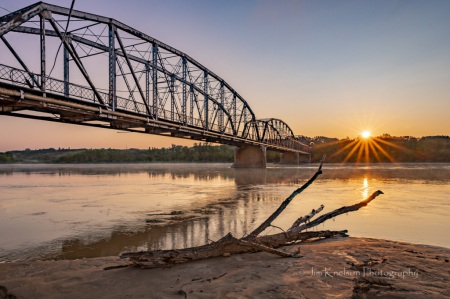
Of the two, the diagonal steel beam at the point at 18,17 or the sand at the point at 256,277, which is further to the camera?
the diagonal steel beam at the point at 18,17

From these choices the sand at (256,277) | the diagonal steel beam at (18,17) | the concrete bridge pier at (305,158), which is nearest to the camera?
the sand at (256,277)

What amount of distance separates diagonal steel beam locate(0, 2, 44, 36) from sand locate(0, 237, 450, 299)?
1420 cm

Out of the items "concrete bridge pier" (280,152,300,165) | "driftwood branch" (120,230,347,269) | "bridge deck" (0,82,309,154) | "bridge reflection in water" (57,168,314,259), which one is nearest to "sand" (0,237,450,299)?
"driftwood branch" (120,230,347,269)

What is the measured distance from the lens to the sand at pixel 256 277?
429cm

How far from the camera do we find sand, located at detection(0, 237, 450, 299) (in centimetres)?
429

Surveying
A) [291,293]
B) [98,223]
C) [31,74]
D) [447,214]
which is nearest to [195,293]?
[291,293]

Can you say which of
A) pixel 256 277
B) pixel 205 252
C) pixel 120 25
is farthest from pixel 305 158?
pixel 256 277

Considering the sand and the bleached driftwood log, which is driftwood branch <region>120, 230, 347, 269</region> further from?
the sand

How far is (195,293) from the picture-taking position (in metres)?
4.30

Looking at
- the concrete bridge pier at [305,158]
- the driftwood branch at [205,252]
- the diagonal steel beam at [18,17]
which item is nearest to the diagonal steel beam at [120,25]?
the diagonal steel beam at [18,17]

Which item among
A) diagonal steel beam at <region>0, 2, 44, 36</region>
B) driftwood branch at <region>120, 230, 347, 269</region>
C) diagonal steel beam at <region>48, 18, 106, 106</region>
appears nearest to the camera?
driftwood branch at <region>120, 230, 347, 269</region>

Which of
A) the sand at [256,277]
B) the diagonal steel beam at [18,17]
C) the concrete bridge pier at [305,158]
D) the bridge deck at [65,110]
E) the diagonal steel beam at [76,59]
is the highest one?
the diagonal steel beam at [18,17]

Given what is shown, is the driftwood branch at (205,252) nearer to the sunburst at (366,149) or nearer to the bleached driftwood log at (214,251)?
the bleached driftwood log at (214,251)

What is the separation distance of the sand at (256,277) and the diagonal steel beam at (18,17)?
14.2 meters
